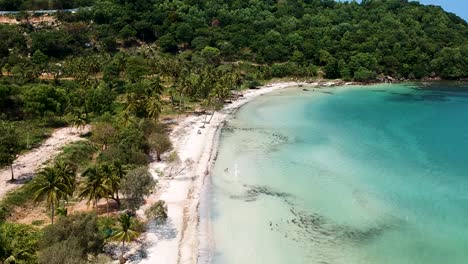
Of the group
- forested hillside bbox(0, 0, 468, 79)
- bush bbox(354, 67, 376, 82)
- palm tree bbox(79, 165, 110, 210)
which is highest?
forested hillside bbox(0, 0, 468, 79)

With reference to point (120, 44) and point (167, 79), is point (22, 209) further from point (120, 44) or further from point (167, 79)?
point (120, 44)

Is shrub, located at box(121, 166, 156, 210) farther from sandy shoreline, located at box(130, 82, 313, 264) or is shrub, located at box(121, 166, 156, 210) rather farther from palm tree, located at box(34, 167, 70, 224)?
palm tree, located at box(34, 167, 70, 224)

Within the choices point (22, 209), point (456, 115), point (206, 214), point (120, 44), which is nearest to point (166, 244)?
point (206, 214)

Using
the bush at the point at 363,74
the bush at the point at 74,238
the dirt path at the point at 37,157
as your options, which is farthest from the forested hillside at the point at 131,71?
the dirt path at the point at 37,157

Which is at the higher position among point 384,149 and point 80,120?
point 80,120

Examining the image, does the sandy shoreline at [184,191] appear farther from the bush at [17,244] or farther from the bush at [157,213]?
the bush at [17,244]

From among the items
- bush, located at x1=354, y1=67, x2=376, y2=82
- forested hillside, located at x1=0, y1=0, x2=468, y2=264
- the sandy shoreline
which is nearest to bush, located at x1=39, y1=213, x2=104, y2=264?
forested hillside, located at x1=0, y1=0, x2=468, y2=264
